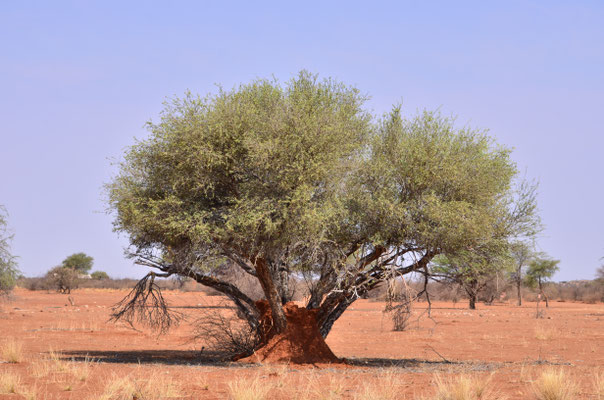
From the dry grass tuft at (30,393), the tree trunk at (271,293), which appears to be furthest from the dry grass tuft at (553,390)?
the dry grass tuft at (30,393)

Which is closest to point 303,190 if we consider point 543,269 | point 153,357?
point 153,357

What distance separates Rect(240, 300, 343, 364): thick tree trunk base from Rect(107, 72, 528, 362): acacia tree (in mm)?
189

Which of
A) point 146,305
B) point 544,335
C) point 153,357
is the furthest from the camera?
point 544,335

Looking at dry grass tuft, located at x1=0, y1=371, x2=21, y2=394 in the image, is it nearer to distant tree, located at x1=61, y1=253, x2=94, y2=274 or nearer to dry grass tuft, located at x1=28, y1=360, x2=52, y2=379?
dry grass tuft, located at x1=28, y1=360, x2=52, y2=379

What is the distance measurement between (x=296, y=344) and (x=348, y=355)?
6179mm

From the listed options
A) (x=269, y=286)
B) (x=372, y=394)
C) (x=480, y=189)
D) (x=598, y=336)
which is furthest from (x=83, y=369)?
(x=598, y=336)

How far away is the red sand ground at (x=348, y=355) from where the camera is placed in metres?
12.8

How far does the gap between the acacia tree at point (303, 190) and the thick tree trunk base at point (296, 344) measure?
7.4 inches

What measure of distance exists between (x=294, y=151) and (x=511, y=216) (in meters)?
6.46

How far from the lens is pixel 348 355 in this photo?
76.0 ft

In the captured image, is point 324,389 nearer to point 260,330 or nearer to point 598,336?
point 260,330

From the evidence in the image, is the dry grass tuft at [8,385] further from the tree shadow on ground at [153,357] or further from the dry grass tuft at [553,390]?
the dry grass tuft at [553,390]

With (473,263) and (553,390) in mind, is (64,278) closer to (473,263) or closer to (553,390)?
(473,263)

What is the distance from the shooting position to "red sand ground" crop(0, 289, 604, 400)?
1280 centimetres
